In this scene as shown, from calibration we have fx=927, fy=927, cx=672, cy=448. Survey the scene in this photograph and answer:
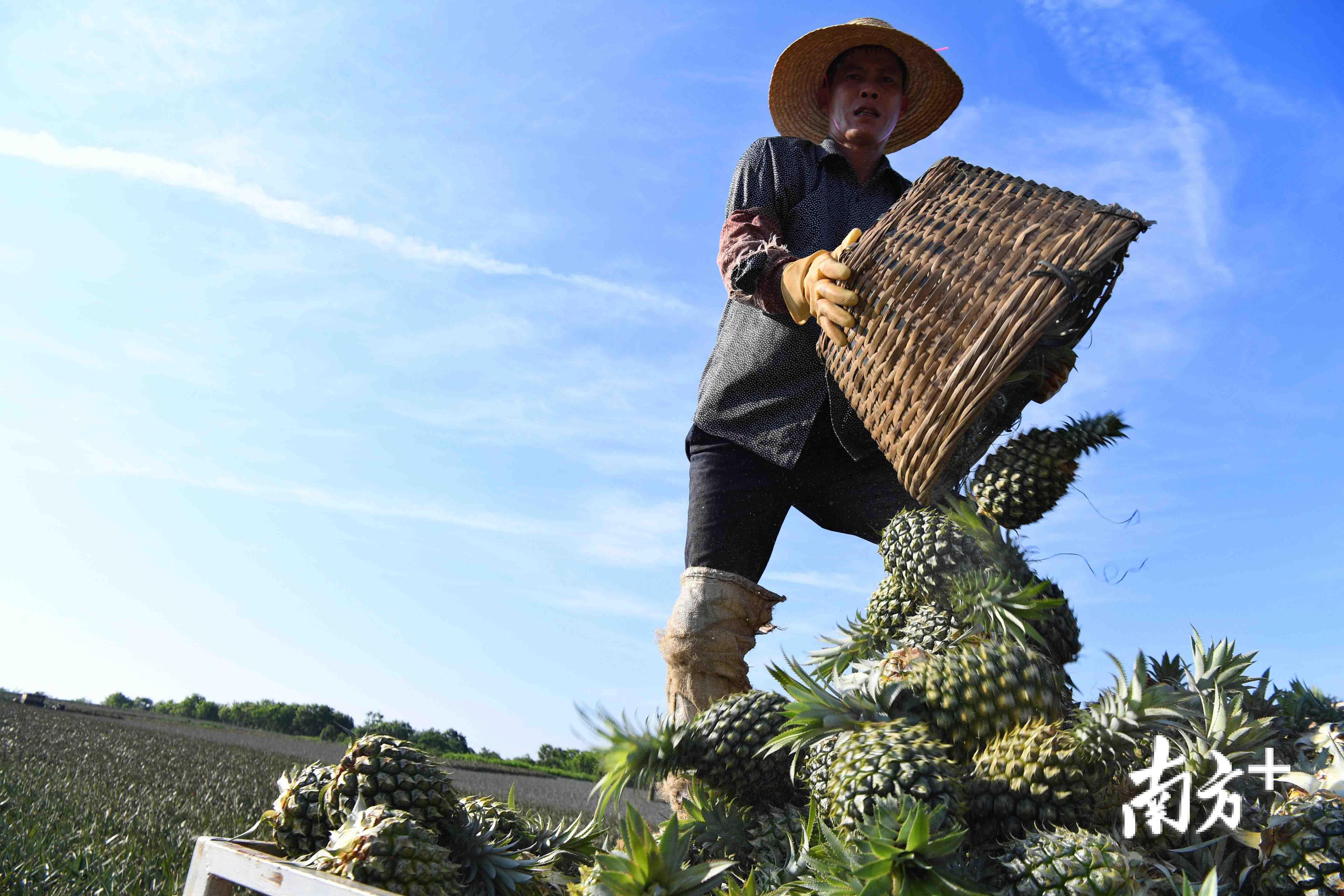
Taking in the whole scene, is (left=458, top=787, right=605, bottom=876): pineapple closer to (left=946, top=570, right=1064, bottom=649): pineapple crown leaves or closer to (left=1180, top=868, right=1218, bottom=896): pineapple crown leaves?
(left=946, top=570, right=1064, bottom=649): pineapple crown leaves

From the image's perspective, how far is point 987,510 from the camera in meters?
1.99

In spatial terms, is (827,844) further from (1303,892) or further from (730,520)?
(730,520)

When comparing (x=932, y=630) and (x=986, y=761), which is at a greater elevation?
(x=932, y=630)

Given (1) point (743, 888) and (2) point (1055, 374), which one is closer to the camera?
(1) point (743, 888)

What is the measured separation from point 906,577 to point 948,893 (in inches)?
31.7

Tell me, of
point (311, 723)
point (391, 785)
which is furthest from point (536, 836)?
point (311, 723)

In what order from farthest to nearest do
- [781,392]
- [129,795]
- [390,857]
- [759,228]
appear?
[129,795] → [781,392] → [759,228] → [390,857]

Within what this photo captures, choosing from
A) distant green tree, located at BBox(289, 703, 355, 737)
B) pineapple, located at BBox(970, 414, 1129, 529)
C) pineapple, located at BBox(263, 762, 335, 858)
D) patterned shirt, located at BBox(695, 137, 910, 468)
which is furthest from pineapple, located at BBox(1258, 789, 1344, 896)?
distant green tree, located at BBox(289, 703, 355, 737)

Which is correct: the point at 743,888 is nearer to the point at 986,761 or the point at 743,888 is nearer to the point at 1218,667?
the point at 986,761

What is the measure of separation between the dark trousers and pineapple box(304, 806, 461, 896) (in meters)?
1.27

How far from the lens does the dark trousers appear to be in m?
2.70

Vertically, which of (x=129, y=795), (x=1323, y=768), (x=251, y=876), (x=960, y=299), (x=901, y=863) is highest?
(x=960, y=299)

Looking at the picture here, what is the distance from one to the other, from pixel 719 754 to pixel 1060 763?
573 millimetres

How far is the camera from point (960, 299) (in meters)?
1.81
